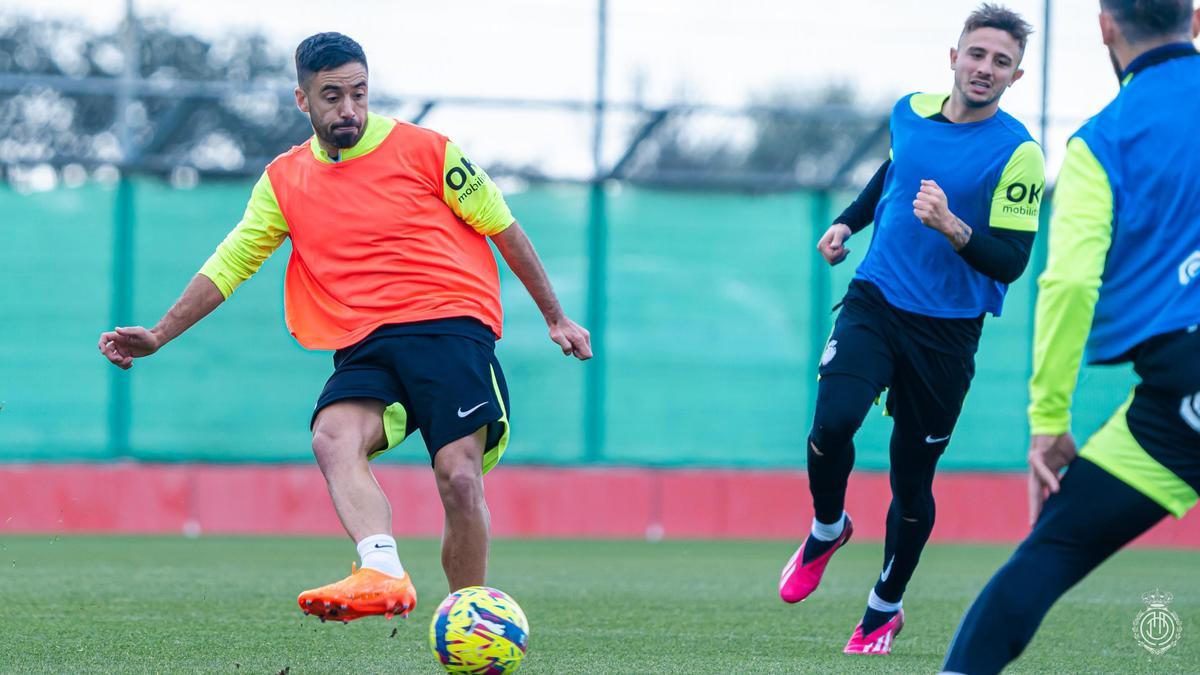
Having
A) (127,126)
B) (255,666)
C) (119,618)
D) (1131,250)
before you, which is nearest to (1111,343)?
(1131,250)

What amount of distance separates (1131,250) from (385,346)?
2.65 metres

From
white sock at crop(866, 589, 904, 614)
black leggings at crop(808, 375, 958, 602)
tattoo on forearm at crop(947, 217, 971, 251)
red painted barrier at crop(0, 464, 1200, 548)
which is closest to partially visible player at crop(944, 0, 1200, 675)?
tattoo on forearm at crop(947, 217, 971, 251)

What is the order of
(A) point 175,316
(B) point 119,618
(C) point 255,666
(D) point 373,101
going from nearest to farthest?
(C) point 255,666 < (A) point 175,316 < (B) point 119,618 < (D) point 373,101

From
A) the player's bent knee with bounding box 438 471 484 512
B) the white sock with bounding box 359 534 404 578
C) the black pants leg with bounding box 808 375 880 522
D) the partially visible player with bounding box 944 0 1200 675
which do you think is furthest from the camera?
the black pants leg with bounding box 808 375 880 522

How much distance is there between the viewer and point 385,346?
5.78 meters

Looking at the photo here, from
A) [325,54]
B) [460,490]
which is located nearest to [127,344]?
[325,54]

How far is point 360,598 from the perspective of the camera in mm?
5031

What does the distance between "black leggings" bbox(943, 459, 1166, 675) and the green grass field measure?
1.87 m

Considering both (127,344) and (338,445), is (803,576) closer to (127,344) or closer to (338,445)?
(338,445)

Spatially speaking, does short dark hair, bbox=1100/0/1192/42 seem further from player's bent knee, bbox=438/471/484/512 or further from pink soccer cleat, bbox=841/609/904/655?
pink soccer cleat, bbox=841/609/904/655

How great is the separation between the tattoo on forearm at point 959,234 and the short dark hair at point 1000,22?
2.74 ft

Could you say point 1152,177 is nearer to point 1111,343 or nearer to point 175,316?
point 1111,343

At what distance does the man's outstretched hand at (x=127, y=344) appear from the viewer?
6012 mm

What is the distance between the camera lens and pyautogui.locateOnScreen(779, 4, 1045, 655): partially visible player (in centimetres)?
627
